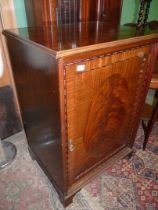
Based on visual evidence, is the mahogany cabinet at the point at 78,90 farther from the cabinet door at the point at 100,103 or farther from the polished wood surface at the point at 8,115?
the polished wood surface at the point at 8,115

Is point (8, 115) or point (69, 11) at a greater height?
point (69, 11)

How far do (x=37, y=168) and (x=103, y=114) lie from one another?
807 millimetres

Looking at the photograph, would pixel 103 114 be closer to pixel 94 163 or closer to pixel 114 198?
pixel 94 163

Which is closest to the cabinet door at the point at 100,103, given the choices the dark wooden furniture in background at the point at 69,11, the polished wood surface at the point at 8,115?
the dark wooden furniture in background at the point at 69,11

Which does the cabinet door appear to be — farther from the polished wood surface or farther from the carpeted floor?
the polished wood surface

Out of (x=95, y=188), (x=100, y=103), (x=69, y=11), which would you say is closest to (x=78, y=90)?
(x=100, y=103)

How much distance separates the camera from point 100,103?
884mm

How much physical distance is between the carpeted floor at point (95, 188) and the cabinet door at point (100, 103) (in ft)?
0.69

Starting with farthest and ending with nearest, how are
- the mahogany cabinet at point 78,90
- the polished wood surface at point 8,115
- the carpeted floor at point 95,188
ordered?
the polished wood surface at point 8,115, the carpeted floor at point 95,188, the mahogany cabinet at point 78,90

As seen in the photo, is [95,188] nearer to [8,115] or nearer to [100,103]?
[100,103]

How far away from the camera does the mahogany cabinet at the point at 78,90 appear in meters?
0.67

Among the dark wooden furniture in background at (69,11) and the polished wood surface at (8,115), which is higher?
the dark wooden furniture in background at (69,11)

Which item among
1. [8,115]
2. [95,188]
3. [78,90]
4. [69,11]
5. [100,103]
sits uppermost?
[69,11]

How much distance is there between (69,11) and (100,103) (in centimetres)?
68
